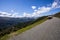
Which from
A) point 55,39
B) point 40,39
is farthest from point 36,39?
point 55,39

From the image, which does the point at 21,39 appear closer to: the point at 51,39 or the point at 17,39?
the point at 17,39

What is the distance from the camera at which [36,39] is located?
31.0 feet

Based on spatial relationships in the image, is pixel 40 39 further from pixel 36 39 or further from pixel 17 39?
pixel 17 39

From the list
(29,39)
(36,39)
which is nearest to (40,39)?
(36,39)

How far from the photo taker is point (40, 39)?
938 centimetres

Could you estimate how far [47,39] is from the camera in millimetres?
9305

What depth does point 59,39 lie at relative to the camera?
9.24 meters

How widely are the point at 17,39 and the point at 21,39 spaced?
1.11 feet

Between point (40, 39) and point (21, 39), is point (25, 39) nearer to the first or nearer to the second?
point (21, 39)

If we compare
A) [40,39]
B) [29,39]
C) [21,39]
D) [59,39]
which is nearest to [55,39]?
[59,39]

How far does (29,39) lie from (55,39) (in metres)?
2.15

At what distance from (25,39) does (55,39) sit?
248 cm

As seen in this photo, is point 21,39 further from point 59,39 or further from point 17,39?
point 59,39

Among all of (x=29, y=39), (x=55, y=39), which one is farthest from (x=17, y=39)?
(x=55, y=39)
